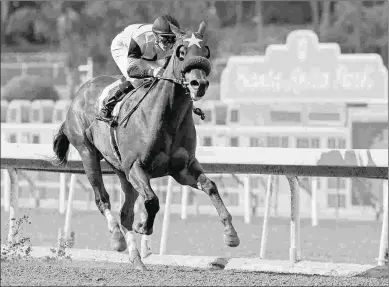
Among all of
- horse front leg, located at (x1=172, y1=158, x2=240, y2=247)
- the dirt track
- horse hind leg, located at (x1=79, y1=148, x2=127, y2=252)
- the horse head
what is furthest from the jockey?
the dirt track

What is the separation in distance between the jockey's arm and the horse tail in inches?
52.4

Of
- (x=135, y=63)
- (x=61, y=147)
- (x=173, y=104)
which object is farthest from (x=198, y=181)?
(x=61, y=147)

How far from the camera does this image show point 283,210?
12.0 metres

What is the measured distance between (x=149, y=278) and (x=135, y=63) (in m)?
1.60

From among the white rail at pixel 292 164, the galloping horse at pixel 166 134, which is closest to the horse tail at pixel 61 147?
the white rail at pixel 292 164

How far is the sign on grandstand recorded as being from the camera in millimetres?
14000

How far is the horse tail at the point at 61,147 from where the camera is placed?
307 inches

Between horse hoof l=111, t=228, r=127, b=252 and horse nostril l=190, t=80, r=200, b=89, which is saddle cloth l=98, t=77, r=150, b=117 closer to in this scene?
horse hoof l=111, t=228, r=127, b=252

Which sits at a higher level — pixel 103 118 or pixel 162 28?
pixel 162 28

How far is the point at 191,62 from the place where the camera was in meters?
Result: 5.80

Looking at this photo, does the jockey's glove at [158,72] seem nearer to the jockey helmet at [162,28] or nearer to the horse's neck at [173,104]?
the horse's neck at [173,104]

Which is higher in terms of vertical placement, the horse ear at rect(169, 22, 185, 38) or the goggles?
the horse ear at rect(169, 22, 185, 38)

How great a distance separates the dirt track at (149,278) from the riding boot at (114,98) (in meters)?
1.13

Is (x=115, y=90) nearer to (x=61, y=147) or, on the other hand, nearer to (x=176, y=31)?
(x=176, y=31)
